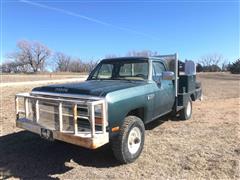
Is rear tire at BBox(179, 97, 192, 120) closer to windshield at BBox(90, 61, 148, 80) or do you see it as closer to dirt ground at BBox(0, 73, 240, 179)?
dirt ground at BBox(0, 73, 240, 179)

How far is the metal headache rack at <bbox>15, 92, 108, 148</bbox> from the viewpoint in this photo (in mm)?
3975

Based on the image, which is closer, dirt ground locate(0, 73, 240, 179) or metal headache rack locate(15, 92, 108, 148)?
metal headache rack locate(15, 92, 108, 148)

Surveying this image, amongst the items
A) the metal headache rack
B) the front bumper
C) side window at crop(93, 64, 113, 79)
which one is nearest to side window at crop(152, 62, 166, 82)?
side window at crop(93, 64, 113, 79)

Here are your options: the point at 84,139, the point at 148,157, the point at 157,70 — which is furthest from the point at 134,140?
the point at 157,70

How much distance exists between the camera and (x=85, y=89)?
177 inches

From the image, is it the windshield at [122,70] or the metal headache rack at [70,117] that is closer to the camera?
the metal headache rack at [70,117]

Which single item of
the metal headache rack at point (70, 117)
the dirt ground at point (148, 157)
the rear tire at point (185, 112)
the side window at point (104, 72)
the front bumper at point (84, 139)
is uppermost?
the side window at point (104, 72)

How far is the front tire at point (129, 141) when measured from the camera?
4.46 meters

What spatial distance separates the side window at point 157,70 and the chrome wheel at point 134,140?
1497mm

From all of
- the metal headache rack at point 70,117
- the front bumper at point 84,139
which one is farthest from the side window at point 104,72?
the front bumper at point 84,139

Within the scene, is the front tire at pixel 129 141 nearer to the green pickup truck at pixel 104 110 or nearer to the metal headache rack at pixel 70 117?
the green pickup truck at pixel 104 110

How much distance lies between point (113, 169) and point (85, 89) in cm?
144

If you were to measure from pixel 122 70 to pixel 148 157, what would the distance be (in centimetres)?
216

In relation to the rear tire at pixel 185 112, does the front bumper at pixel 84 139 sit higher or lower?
higher
